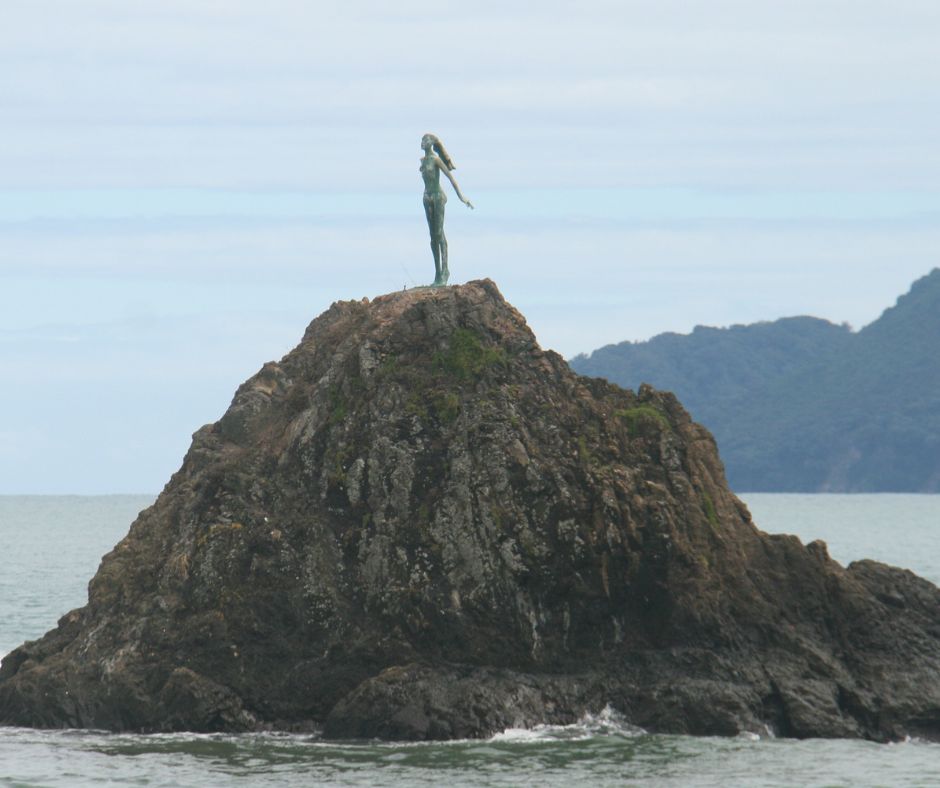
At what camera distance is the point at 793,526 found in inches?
4998

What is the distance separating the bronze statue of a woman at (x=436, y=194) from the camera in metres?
34.7

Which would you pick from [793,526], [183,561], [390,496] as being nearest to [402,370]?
[390,496]

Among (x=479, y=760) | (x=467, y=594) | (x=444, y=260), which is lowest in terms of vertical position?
(x=479, y=760)

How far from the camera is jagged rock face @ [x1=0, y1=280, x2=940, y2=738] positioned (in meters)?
29.5

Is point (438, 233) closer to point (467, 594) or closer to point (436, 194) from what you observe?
point (436, 194)

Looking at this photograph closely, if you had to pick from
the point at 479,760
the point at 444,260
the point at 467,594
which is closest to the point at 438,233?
the point at 444,260

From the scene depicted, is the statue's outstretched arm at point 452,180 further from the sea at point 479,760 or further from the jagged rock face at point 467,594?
the sea at point 479,760

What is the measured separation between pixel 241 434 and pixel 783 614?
1080 cm

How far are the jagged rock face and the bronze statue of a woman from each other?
9.39 ft

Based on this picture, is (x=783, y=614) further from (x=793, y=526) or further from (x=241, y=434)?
(x=793, y=526)

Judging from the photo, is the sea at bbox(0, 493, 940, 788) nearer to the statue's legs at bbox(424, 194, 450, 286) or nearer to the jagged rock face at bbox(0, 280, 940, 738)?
the jagged rock face at bbox(0, 280, 940, 738)

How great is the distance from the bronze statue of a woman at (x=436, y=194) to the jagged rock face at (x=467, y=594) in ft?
9.39

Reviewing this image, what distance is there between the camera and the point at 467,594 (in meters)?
29.6

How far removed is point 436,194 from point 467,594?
891cm
